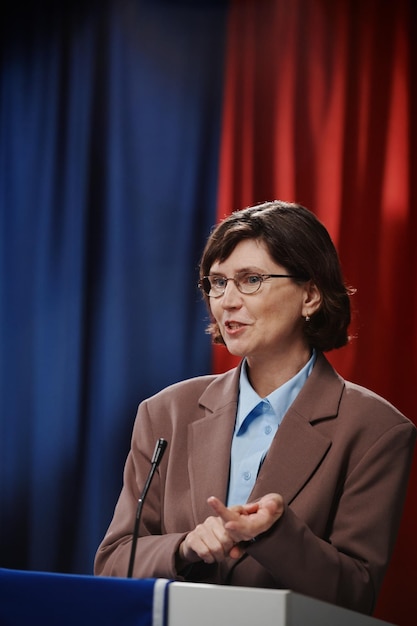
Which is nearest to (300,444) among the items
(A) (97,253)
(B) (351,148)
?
(B) (351,148)

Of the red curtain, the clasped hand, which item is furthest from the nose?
the red curtain

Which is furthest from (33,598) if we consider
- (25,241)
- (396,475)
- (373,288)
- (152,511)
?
(25,241)

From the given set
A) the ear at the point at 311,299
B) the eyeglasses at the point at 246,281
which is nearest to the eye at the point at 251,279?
the eyeglasses at the point at 246,281

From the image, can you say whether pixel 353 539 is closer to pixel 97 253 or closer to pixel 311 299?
pixel 311 299

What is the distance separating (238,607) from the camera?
1.40m

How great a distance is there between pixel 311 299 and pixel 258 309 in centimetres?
18

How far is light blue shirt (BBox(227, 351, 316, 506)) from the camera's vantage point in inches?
91.1

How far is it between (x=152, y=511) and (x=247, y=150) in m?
1.57

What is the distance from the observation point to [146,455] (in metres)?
2.46

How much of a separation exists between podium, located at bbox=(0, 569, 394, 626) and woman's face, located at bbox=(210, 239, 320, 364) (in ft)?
2.84

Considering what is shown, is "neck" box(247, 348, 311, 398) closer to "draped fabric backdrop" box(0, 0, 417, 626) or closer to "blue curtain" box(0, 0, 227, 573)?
"draped fabric backdrop" box(0, 0, 417, 626)

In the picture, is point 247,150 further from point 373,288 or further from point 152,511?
point 152,511

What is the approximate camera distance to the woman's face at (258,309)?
2.37 m

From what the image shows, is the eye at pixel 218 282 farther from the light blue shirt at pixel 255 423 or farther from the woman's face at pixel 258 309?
the light blue shirt at pixel 255 423
